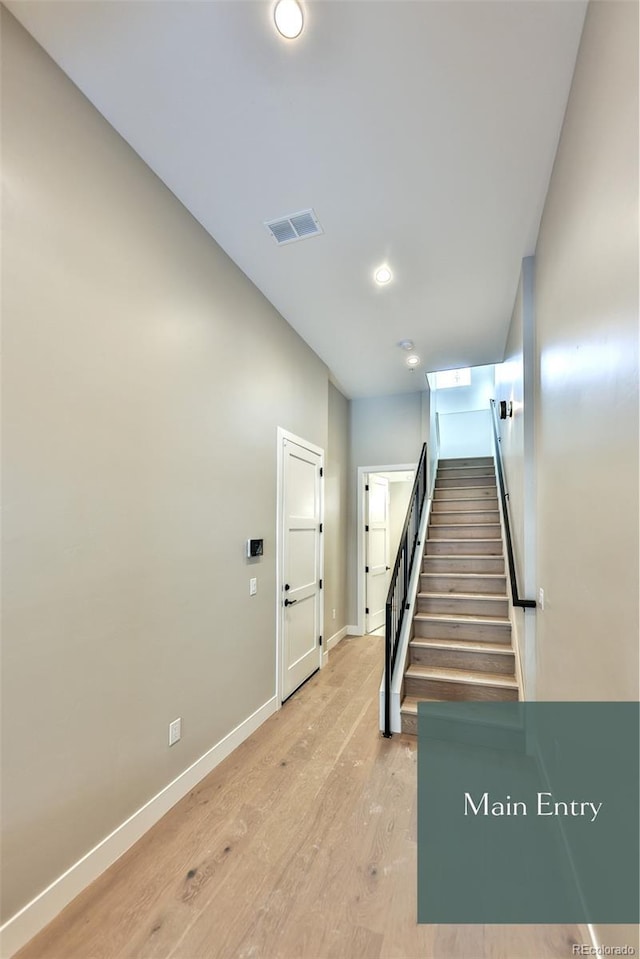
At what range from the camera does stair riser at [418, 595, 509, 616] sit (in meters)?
3.63

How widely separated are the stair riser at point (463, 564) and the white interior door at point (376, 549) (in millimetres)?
1613

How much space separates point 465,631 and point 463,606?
0.88ft

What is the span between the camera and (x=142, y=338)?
2.10 meters

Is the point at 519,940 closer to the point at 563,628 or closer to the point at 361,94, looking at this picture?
the point at 563,628

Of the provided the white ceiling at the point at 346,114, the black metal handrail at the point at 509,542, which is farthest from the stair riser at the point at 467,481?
the white ceiling at the point at 346,114

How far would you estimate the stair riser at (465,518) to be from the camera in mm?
4926

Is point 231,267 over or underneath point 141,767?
over

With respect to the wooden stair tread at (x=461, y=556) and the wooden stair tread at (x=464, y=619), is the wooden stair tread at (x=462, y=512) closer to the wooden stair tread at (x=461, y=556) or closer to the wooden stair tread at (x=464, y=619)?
the wooden stair tread at (x=461, y=556)

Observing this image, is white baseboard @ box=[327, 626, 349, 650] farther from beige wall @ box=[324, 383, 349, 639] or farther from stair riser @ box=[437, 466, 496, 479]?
stair riser @ box=[437, 466, 496, 479]

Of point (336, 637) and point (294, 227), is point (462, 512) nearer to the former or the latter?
point (336, 637)

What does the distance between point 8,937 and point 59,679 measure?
32.0 inches

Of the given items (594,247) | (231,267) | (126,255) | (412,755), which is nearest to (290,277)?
(231,267)

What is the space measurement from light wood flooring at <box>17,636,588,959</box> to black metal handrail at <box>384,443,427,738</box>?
1.62 ft

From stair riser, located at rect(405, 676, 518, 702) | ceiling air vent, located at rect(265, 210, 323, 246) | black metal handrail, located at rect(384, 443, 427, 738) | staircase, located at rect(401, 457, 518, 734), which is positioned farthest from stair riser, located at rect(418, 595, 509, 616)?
ceiling air vent, located at rect(265, 210, 323, 246)
